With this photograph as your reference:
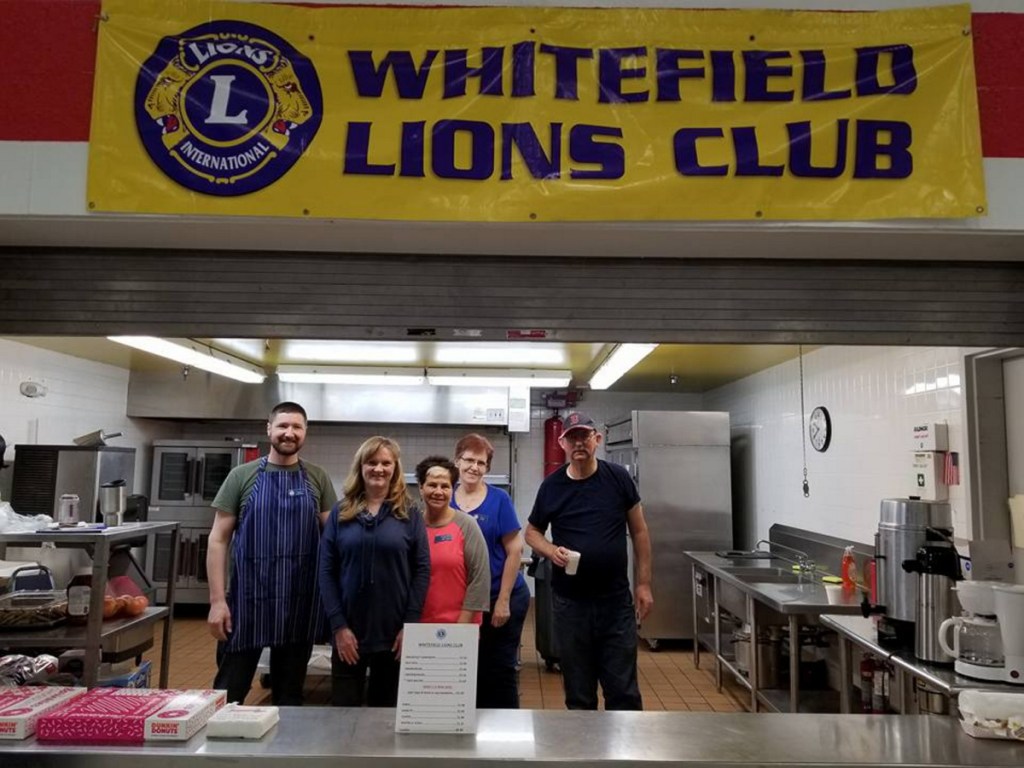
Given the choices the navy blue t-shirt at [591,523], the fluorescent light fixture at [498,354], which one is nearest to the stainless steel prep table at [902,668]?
the navy blue t-shirt at [591,523]

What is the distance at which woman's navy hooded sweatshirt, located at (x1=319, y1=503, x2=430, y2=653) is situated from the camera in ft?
9.41

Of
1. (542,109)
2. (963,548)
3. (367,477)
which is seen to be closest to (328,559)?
(367,477)

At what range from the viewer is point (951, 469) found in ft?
12.0

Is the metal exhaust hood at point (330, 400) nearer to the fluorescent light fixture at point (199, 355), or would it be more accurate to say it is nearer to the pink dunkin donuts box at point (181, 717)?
the fluorescent light fixture at point (199, 355)

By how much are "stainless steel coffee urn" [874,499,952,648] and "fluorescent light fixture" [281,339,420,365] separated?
3972 mm

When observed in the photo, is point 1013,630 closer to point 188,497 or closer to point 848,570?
point 848,570

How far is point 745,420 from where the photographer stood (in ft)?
24.4

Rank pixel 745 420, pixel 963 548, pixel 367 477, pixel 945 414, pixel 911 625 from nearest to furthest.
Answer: pixel 911 625, pixel 367 477, pixel 963 548, pixel 945 414, pixel 745 420

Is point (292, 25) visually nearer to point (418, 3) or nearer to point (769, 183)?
point (418, 3)

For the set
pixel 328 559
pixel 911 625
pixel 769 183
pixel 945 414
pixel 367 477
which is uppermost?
pixel 769 183

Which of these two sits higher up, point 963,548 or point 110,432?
point 110,432

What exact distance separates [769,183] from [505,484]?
629cm

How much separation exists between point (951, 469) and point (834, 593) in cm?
118

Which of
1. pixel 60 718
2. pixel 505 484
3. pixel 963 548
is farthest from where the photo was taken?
pixel 505 484
